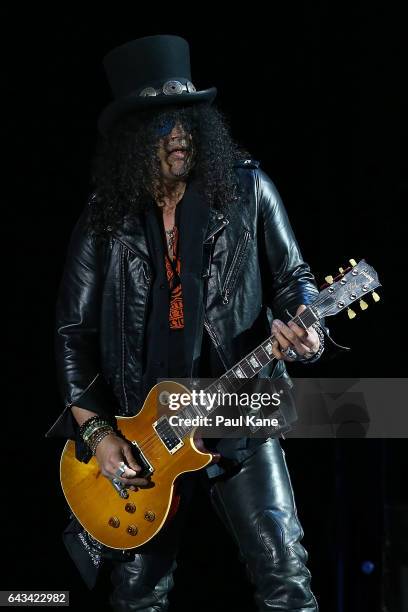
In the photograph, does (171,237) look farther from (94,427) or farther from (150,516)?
(150,516)

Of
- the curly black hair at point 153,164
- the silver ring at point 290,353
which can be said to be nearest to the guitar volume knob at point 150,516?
the silver ring at point 290,353

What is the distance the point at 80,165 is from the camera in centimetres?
497

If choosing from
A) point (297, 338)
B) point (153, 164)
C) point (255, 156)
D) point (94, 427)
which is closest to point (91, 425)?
point (94, 427)

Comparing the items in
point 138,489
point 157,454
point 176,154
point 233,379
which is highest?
point 176,154

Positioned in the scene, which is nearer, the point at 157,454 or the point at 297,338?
the point at 297,338

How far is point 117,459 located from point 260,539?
0.58 meters

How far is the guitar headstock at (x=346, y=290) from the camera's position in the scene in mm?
3344

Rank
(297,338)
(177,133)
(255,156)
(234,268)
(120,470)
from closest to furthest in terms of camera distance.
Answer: (297,338), (120,470), (234,268), (177,133), (255,156)

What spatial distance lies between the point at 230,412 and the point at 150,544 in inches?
22.7

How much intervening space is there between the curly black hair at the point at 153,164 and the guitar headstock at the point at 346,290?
54cm

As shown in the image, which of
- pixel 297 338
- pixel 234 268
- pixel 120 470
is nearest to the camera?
pixel 297 338

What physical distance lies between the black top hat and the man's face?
0.12 metres

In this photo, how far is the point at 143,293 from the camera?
12.1 feet

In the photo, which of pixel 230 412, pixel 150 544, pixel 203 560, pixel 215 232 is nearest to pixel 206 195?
pixel 215 232
